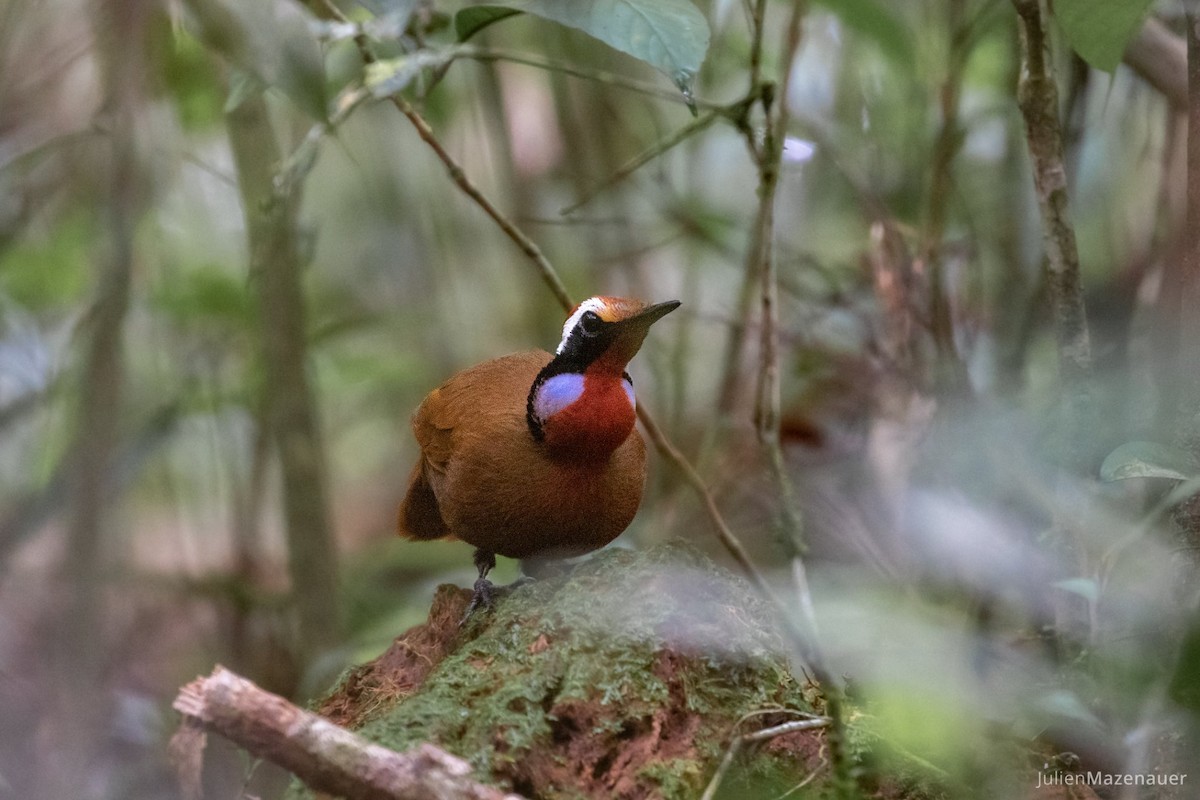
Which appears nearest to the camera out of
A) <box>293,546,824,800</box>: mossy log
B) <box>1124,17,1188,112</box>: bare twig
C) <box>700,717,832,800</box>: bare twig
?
<box>700,717,832,800</box>: bare twig

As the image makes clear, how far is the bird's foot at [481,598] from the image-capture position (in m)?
2.52

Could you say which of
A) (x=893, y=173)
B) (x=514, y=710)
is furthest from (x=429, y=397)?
(x=893, y=173)

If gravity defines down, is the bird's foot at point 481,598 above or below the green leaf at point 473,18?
below

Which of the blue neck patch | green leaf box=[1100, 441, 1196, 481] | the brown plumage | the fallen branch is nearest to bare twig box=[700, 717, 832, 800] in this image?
the fallen branch

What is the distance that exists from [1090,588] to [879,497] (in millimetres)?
2116

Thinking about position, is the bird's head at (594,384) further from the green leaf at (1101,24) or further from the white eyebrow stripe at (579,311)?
the green leaf at (1101,24)

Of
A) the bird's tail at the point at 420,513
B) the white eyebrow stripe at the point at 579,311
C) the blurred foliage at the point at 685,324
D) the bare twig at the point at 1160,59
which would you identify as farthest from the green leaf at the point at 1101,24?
the bird's tail at the point at 420,513

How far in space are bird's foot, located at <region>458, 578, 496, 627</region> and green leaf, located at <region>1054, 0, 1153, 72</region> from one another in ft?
5.54

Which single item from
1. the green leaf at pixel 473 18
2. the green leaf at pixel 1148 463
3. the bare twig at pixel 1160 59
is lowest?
the green leaf at pixel 1148 463

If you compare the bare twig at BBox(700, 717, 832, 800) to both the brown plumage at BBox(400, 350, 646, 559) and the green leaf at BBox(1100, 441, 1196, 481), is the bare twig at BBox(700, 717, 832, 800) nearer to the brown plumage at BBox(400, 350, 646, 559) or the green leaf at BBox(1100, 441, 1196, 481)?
the green leaf at BBox(1100, 441, 1196, 481)

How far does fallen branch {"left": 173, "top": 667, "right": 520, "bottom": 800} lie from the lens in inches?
59.0

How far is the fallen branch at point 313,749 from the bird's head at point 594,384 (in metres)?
1.32

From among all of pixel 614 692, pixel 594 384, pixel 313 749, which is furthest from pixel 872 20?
pixel 313 749

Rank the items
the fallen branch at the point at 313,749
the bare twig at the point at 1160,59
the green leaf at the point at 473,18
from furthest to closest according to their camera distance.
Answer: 1. the bare twig at the point at 1160,59
2. the green leaf at the point at 473,18
3. the fallen branch at the point at 313,749
